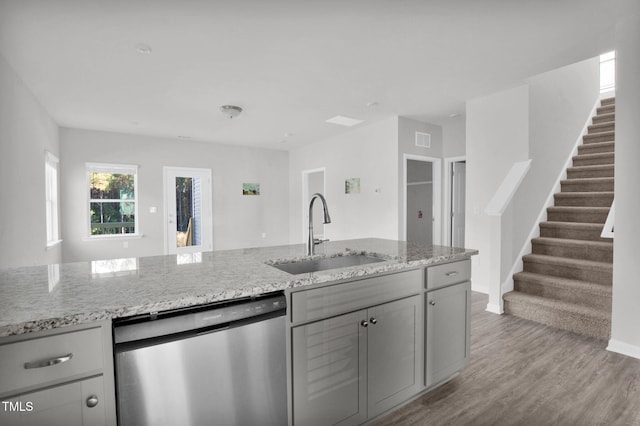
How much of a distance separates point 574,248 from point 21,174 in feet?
19.7

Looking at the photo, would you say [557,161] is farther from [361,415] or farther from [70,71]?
[70,71]

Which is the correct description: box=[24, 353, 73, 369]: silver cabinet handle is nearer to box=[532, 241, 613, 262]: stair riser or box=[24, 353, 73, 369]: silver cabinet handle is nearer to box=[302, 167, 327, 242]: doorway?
box=[532, 241, 613, 262]: stair riser

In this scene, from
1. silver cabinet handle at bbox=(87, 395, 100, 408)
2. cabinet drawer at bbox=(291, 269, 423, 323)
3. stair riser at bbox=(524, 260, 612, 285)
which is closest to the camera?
silver cabinet handle at bbox=(87, 395, 100, 408)

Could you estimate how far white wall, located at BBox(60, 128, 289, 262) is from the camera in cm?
556

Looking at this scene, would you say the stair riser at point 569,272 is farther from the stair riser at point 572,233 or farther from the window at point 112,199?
the window at point 112,199

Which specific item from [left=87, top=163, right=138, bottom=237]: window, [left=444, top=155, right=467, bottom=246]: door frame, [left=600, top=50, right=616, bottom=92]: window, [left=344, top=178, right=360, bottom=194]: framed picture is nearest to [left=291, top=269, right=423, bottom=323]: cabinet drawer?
[left=444, top=155, right=467, bottom=246]: door frame

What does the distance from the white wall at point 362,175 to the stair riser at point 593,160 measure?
2494mm

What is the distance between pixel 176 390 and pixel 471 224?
4.09m

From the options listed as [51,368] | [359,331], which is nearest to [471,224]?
[359,331]

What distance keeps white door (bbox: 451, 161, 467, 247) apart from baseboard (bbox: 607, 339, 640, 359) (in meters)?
2.97

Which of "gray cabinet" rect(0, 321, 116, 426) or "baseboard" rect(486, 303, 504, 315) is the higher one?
"gray cabinet" rect(0, 321, 116, 426)

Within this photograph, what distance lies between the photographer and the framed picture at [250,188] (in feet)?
24.1

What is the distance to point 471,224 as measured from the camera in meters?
4.29

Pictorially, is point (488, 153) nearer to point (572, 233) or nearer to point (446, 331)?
point (572, 233)
